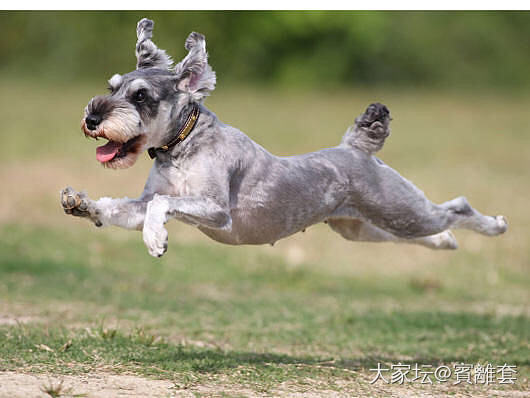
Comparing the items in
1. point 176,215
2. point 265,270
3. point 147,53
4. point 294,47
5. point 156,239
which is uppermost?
point 294,47

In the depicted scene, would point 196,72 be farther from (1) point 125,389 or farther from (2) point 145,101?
(1) point 125,389

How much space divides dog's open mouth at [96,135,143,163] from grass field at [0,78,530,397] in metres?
1.61

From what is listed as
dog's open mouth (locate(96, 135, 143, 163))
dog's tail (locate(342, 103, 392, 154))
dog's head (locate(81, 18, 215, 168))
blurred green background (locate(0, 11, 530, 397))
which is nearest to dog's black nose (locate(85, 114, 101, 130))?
dog's head (locate(81, 18, 215, 168))

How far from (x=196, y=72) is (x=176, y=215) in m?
1.10

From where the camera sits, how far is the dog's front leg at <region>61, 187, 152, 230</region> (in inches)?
226

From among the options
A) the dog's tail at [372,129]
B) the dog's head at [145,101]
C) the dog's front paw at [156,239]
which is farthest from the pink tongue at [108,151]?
the dog's tail at [372,129]

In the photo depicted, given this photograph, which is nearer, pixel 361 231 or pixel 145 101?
pixel 145 101

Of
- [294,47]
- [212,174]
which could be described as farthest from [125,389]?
[294,47]

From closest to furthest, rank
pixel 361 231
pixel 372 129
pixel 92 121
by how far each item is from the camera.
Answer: pixel 92 121
pixel 372 129
pixel 361 231

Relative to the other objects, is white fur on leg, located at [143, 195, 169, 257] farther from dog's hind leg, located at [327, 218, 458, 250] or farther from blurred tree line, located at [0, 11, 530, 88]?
blurred tree line, located at [0, 11, 530, 88]

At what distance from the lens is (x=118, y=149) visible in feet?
18.7

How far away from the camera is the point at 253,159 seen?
246 inches

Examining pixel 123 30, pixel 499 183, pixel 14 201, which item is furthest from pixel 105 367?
pixel 123 30

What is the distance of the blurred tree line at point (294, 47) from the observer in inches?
1492
